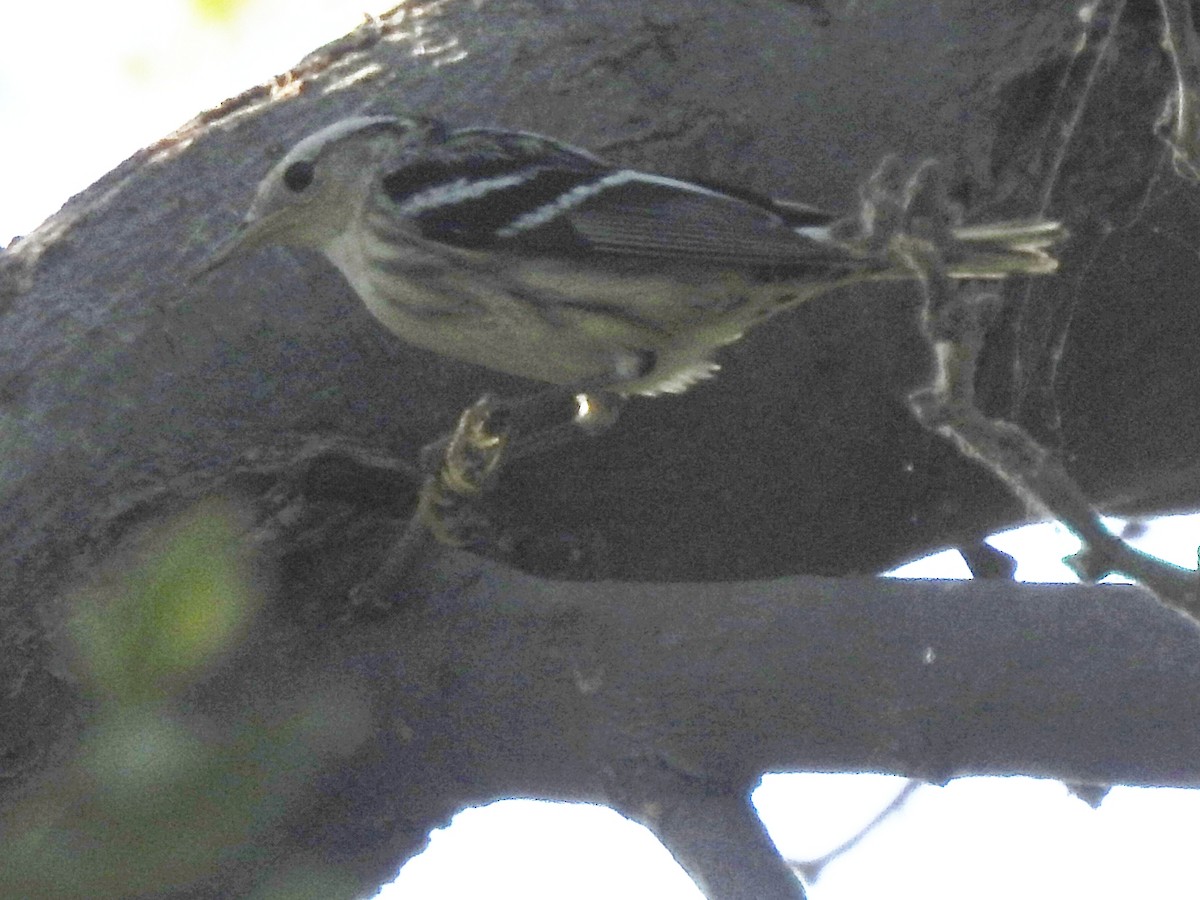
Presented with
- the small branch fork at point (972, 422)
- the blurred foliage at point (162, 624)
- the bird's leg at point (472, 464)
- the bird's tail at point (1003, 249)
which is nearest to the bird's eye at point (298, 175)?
the bird's leg at point (472, 464)

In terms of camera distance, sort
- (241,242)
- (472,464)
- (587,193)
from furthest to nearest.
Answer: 1. (587,193)
2. (241,242)
3. (472,464)

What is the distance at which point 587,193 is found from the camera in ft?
11.5

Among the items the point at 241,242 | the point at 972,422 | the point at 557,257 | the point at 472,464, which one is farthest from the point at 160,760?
the point at 972,422

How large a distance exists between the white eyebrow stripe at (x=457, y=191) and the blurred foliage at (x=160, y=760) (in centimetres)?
95

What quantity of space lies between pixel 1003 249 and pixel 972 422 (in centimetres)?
124

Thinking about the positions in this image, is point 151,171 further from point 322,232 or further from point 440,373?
point 440,373

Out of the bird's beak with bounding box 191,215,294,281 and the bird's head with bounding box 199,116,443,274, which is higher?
the bird's head with bounding box 199,116,443,274

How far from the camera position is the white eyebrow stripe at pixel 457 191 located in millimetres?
3562

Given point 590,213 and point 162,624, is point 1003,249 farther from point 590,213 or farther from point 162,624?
point 162,624

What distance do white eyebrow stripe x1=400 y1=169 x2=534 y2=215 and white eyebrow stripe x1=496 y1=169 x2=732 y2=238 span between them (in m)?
0.07

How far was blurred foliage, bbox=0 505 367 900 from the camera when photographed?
289cm

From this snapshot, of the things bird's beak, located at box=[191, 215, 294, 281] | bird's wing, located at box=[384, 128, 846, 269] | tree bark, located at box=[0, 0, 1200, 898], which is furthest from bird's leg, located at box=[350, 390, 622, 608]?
bird's beak, located at box=[191, 215, 294, 281]

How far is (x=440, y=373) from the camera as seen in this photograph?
3.47 meters

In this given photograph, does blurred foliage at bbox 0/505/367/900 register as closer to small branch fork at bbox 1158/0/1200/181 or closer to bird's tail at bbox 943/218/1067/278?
bird's tail at bbox 943/218/1067/278
